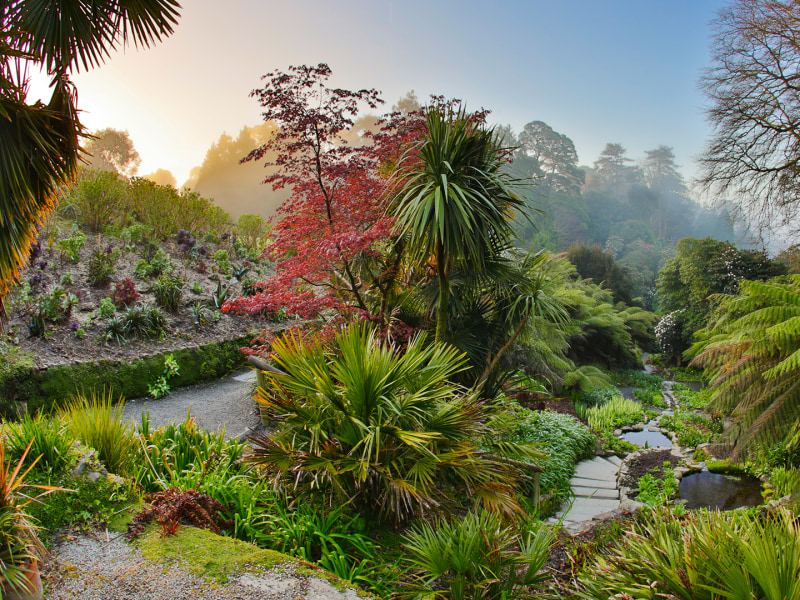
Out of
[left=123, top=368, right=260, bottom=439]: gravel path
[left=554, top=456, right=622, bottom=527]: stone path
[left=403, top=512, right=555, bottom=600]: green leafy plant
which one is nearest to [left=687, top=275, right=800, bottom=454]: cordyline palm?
[left=554, top=456, right=622, bottom=527]: stone path

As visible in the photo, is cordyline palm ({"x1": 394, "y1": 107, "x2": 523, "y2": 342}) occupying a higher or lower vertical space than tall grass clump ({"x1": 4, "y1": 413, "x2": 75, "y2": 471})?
higher

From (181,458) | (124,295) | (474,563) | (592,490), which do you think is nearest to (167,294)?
(124,295)

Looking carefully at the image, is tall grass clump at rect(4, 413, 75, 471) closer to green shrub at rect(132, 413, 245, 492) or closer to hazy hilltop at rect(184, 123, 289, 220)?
green shrub at rect(132, 413, 245, 492)

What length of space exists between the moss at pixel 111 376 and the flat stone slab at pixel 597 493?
5.57 metres

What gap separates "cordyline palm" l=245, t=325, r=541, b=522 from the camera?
2895mm

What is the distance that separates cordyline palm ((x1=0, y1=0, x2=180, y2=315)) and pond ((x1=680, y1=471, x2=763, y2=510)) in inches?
273

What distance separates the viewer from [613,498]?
530 centimetres

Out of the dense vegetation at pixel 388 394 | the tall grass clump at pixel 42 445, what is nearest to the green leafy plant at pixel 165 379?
the dense vegetation at pixel 388 394

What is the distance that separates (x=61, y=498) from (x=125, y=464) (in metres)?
0.70

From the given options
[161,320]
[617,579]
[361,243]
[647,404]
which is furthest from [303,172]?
[647,404]

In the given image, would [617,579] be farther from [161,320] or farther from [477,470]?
[161,320]

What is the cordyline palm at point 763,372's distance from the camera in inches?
150

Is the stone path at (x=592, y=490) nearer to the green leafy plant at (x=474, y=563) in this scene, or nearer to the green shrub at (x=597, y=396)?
the green leafy plant at (x=474, y=563)

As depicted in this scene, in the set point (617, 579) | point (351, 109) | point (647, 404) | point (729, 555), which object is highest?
point (351, 109)
